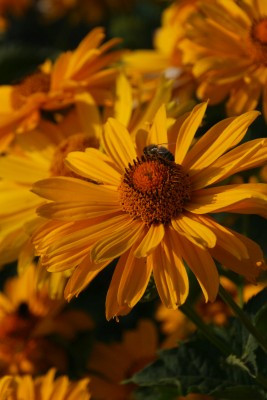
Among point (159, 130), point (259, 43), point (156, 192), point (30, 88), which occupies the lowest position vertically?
point (156, 192)

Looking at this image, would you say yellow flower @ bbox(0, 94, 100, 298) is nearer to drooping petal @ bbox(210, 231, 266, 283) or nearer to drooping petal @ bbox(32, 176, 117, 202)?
drooping petal @ bbox(32, 176, 117, 202)

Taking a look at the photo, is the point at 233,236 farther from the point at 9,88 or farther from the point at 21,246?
the point at 9,88

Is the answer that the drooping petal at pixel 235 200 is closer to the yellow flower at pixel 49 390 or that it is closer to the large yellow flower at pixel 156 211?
the large yellow flower at pixel 156 211

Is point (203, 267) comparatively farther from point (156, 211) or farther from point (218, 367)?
point (218, 367)

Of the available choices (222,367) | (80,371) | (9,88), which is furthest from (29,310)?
(222,367)

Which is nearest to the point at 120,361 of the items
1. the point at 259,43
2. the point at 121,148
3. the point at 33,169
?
the point at 33,169

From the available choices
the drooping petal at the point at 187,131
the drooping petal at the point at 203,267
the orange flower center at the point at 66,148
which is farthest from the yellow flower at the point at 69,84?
the drooping petal at the point at 203,267
